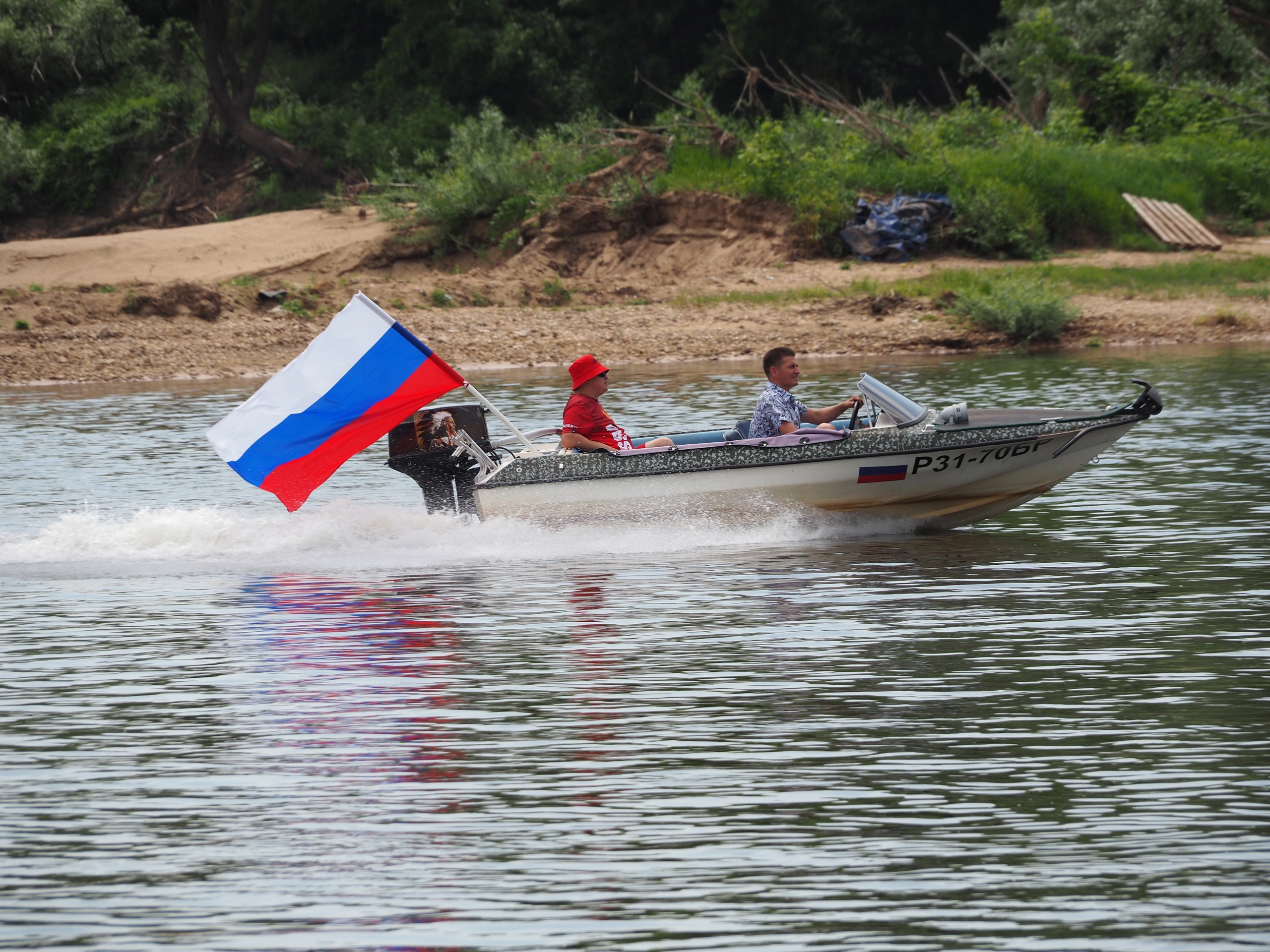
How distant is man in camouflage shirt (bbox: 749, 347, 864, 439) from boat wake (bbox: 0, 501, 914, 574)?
0.62 meters

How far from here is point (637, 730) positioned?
6.87 meters

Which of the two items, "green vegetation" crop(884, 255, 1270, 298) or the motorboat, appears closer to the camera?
the motorboat

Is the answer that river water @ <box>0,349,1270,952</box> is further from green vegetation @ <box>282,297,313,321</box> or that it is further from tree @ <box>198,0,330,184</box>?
tree @ <box>198,0,330,184</box>

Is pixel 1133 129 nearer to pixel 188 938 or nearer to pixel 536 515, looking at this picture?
pixel 536 515

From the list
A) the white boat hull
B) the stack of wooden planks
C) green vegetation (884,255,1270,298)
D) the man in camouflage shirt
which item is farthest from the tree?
the man in camouflage shirt

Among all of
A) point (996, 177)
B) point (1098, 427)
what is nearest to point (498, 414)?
point (1098, 427)

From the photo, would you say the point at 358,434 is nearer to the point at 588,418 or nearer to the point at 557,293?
the point at 588,418

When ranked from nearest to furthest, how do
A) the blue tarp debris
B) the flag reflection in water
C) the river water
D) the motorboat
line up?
the river water → the flag reflection in water → the motorboat → the blue tarp debris

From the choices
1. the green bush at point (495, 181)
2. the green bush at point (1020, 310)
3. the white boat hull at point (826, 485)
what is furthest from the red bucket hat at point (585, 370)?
the green bush at point (495, 181)

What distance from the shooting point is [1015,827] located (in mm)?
5504

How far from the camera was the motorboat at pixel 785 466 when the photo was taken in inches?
433

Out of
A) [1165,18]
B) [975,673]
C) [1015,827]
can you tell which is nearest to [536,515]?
[975,673]

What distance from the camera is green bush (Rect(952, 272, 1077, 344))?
23812mm

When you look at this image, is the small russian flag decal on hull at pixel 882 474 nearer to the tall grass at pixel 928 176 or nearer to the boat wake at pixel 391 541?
the boat wake at pixel 391 541
